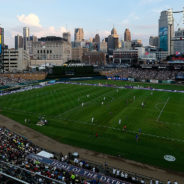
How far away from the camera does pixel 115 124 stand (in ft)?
127

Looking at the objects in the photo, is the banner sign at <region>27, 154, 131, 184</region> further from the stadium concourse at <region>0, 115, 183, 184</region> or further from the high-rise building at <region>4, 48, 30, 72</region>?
the high-rise building at <region>4, 48, 30, 72</region>

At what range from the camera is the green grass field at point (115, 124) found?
28.7 meters

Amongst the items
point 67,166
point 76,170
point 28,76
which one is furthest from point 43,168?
point 28,76

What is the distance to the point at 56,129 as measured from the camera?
3647 centimetres

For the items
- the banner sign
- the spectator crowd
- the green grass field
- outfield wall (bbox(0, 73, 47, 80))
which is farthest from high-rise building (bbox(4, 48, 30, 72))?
the banner sign

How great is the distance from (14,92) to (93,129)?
155 ft

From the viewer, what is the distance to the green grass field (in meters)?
28.7

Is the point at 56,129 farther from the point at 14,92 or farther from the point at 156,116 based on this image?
the point at 14,92

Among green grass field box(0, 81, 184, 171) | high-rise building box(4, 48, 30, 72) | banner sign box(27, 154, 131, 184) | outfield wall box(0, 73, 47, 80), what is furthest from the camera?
high-rise building box(4, 48, 30, 72)

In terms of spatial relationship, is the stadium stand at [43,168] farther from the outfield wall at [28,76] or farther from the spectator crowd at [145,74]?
the spectator crowd at [145,74]

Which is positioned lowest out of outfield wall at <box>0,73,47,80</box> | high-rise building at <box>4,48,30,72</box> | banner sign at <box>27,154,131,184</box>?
banner sign at <box>27,154,131,184</box>

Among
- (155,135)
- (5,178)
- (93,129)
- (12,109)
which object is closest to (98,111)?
(93,129)

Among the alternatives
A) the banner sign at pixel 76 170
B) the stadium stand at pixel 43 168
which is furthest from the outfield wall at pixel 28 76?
the banner sign at pixel 76 170

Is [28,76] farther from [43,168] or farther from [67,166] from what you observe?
[43,168]
